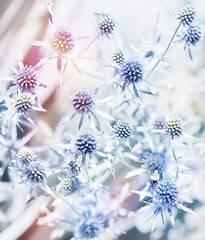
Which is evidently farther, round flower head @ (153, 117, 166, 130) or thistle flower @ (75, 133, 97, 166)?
round flower head @ (153, 117, 166, 130)

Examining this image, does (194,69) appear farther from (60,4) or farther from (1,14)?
(1,14)

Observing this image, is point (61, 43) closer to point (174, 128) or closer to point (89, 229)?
point (174, 128)

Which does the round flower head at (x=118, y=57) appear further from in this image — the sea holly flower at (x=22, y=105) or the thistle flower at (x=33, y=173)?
the thistle flower at (x=33, y=173)

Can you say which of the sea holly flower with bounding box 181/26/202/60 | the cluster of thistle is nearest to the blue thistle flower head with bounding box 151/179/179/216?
the cluster of thistle

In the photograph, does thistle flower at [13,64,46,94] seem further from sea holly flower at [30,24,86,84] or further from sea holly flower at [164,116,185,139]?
sea holly flower at [164,116,185,139]

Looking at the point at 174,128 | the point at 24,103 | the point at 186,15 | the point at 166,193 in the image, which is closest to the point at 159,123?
the point at 174,128

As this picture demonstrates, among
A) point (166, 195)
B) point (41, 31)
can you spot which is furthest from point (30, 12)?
point (166, 195)
